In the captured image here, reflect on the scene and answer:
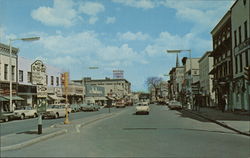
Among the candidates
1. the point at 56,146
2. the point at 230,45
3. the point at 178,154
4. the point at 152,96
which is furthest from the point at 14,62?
the point at 152,96

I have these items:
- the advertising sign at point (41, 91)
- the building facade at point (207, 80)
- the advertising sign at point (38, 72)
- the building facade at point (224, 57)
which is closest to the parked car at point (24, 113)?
the advertising sign at point (41, 91)

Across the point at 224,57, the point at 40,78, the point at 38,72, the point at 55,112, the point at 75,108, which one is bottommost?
the point at 75,108

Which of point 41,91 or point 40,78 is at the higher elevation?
point 40,78

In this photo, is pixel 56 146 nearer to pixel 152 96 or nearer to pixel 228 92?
pixel 228 92

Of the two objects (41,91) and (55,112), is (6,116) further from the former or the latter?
(41,91)

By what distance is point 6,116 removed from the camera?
32.8 meters

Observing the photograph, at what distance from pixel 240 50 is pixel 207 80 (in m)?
27.6

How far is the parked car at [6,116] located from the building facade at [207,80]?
3456 centimetres

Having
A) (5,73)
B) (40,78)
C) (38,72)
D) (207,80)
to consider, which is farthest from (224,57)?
(38,72)

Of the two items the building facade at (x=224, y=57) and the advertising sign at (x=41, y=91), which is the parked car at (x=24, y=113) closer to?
the advertising sign at (x=41, y=91)

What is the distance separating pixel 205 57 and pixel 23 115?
3928 centimetres

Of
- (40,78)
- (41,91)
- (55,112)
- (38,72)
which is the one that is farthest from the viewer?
(55,112)

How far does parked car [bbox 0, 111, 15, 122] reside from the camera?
32.0m

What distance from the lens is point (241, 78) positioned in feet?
120
